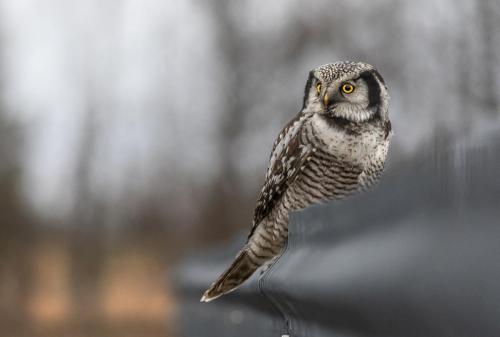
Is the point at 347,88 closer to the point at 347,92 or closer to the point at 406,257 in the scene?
the point at 347,92

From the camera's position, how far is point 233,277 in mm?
3383

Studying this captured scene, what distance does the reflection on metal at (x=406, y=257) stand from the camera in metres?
0.98

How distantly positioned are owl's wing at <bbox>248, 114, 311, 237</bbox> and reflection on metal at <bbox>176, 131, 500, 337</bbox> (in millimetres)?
1331

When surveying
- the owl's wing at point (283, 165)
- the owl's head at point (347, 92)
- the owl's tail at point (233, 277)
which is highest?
the owl's head at point (347, 92)

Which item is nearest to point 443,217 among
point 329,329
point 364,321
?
point 364,321

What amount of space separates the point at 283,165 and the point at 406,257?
2.23m

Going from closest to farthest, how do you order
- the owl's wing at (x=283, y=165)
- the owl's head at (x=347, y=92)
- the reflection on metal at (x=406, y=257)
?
the reflection on metal at (x=406, y=257)
the owl's head at (x=347, y=92)
the owl's wing at (x=283, y=165)

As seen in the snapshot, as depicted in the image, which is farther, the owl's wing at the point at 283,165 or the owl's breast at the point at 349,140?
the owl's wing at the point at 283,165

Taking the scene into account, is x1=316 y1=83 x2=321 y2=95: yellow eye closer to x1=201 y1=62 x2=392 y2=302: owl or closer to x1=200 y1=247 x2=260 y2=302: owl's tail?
x1=201 y1=62 x2=392 y2=302: owl

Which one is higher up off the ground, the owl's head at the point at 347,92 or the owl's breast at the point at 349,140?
the owl's head at the point at 347,92

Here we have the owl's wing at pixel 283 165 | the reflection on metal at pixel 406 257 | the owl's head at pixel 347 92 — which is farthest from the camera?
the owl's wing at pixel 283 165

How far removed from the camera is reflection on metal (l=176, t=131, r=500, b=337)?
0.98m

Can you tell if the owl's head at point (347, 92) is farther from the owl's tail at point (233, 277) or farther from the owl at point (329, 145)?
the owl's tail at point (233, 277)

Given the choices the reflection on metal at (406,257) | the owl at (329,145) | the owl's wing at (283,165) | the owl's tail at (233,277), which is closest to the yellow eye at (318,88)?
the owl at (329,145)
